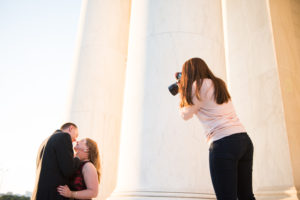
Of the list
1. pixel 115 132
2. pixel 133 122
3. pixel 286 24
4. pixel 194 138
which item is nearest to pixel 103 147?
pixel 115 132

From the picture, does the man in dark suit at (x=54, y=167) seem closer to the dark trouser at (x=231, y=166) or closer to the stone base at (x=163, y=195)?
the stone base at (x=163, y=195)

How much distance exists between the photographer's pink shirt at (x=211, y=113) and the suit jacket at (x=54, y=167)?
13.0 m

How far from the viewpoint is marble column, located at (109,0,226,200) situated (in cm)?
3284

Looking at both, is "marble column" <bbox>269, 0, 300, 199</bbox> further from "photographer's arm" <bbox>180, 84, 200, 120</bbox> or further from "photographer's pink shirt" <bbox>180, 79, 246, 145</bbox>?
"photographer's arm" <bbox>180, 84, 200, 120</bbox>

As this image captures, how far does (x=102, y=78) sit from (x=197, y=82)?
51.7m

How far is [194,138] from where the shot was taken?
34.9 m

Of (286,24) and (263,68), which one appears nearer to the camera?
(263,68)

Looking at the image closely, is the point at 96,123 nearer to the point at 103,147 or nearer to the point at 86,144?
the point at 103,147

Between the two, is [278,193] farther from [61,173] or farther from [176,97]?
[61,173]

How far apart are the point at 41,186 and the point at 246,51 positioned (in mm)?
45861

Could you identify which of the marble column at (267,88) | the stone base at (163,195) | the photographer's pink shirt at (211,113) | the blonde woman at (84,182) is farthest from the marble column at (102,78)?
the photographer's pink shirt at (211,113)

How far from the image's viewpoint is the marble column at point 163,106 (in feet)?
108

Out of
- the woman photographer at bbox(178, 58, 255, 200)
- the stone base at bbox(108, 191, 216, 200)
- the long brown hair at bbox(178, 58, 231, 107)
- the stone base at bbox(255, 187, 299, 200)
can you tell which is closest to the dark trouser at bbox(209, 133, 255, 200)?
the woman photographer at bbox(178, 58, 255, 200)

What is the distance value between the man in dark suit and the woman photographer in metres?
13.0
